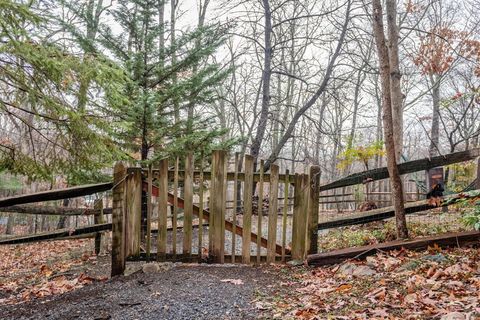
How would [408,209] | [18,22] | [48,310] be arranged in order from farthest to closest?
[408,209], [18,22], [48,310]

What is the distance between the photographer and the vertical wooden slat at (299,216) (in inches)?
191

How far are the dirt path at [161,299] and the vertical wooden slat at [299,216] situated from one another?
69 cm

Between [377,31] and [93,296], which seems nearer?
[93,296]

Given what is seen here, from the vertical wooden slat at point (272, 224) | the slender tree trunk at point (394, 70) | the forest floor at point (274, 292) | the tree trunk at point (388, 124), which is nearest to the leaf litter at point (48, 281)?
the forest floor at point (274, 292)

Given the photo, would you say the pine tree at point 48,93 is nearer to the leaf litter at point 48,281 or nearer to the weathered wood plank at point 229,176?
the leaf litter at point 48,281

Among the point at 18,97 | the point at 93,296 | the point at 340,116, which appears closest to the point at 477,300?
the point at 93,296

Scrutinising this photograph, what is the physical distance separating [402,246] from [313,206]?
123 centimetres

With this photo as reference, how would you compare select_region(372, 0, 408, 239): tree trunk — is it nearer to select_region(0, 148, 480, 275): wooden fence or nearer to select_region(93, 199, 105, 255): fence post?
select_region(0, 148, 480, 275): wooden fence

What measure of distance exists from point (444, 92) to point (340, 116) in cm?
699

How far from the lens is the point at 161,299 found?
3.34 meters

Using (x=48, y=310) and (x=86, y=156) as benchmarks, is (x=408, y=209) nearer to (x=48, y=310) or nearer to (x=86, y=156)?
(x=48, y=310)

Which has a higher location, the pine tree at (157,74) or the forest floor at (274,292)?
the pine tree at (157,74)

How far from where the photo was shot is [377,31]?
16.5ft

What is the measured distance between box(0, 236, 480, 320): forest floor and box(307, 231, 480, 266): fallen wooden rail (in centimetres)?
13
